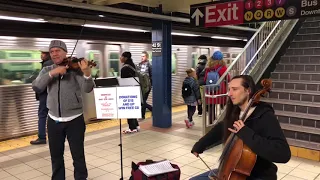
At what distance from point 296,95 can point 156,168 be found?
3357mm

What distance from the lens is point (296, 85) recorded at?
5.15m

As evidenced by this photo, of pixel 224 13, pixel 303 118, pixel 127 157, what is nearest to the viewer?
pixel 224 13

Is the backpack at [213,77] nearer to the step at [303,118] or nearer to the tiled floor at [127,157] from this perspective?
the tiled floor at [127,157]

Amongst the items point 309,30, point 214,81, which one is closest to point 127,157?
point 214,81

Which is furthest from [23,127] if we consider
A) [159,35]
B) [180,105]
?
[180,105]

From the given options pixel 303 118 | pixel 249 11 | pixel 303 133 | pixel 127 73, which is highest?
pixel 249 11

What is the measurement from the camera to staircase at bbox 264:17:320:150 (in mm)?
4410

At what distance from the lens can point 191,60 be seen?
902 centimetres

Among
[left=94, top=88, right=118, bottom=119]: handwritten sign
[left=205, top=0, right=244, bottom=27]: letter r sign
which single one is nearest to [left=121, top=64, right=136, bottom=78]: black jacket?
[left=205, top=0, right=244, bottom=27]: letter r sign

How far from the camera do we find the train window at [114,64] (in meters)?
6.84

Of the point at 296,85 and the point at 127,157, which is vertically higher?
the point at 296,85

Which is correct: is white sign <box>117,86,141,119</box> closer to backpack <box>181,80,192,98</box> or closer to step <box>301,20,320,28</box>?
backpack <box>181,80,192,98</box>

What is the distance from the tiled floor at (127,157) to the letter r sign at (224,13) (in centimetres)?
201

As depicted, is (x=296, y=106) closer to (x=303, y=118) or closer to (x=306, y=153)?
(x=303, y=118)
